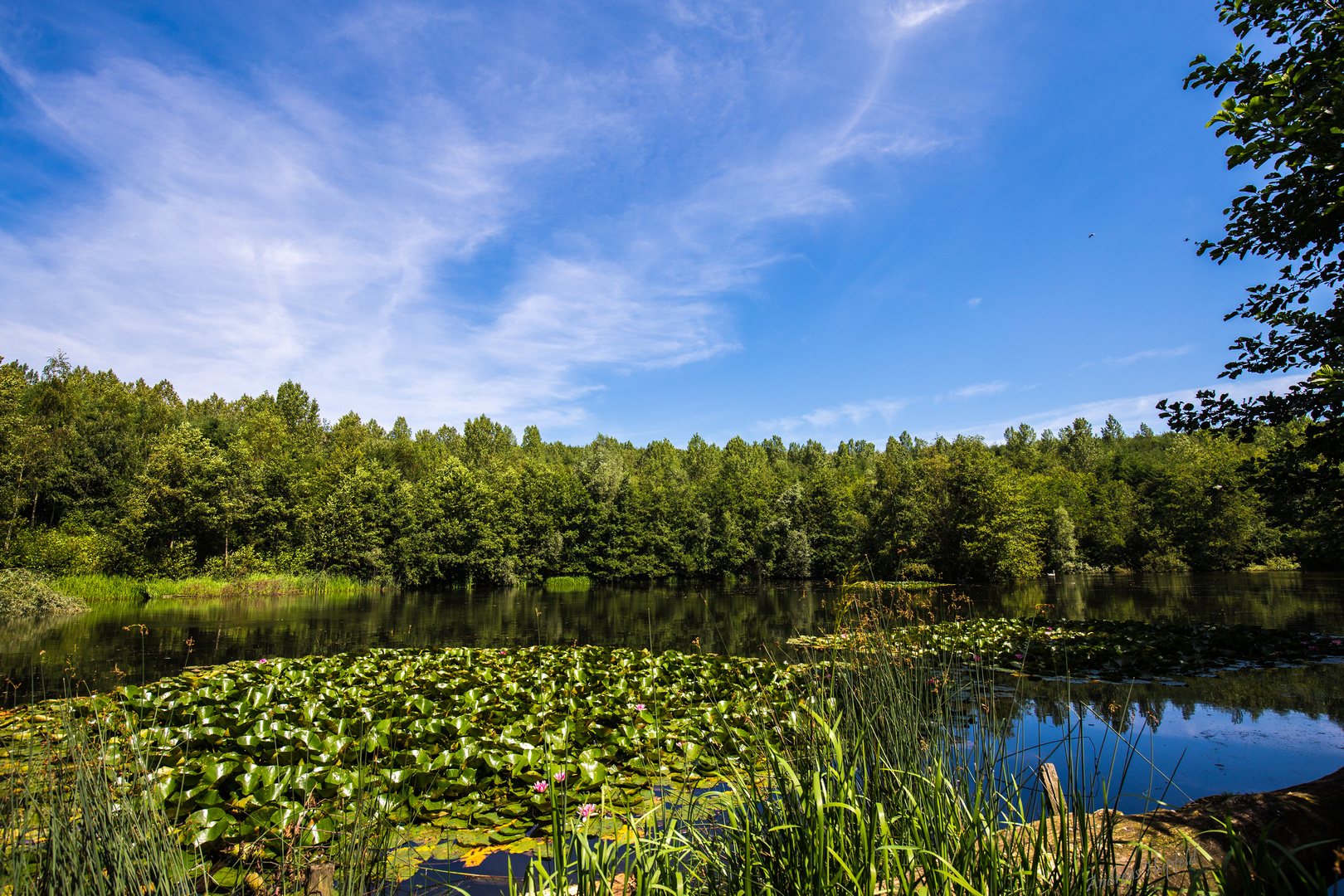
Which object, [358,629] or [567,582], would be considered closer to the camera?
[358,629]

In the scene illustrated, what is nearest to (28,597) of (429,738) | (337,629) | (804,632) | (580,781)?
(337,629)

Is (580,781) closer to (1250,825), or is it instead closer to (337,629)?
(1250,825)

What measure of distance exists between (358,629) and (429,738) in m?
14.8

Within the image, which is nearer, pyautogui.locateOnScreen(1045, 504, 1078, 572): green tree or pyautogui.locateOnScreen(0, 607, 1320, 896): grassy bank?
pyautogui.locateOnScreen(0, 607, 1320, 896): grassy bank

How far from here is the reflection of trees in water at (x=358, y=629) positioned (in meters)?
12.1

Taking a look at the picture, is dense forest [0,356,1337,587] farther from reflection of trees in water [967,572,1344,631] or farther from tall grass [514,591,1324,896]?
tall grass [514,591,1324,896]

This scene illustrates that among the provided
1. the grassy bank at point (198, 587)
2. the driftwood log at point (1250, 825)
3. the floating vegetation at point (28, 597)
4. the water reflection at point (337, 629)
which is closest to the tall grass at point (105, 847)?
the driftwood log at point (1250, 825)

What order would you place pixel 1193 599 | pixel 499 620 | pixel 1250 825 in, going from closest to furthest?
pixel 1250 825
pixel 499 620
pixel 1193 599

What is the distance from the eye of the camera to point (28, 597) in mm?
20438

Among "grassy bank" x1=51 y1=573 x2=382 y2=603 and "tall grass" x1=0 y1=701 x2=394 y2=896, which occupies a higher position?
"tall grass" x1=0 y1=701 x2=394 y2=896

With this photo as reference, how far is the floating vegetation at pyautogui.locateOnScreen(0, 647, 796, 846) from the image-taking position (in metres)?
3.88

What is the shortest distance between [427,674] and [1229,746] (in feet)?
30.8

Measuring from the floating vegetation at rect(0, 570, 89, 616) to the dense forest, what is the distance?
6.27 meters

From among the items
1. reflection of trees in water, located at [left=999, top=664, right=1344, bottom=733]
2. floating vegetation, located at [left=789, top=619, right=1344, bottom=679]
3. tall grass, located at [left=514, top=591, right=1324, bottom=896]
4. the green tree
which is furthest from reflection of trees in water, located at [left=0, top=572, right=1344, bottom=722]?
the green tree
